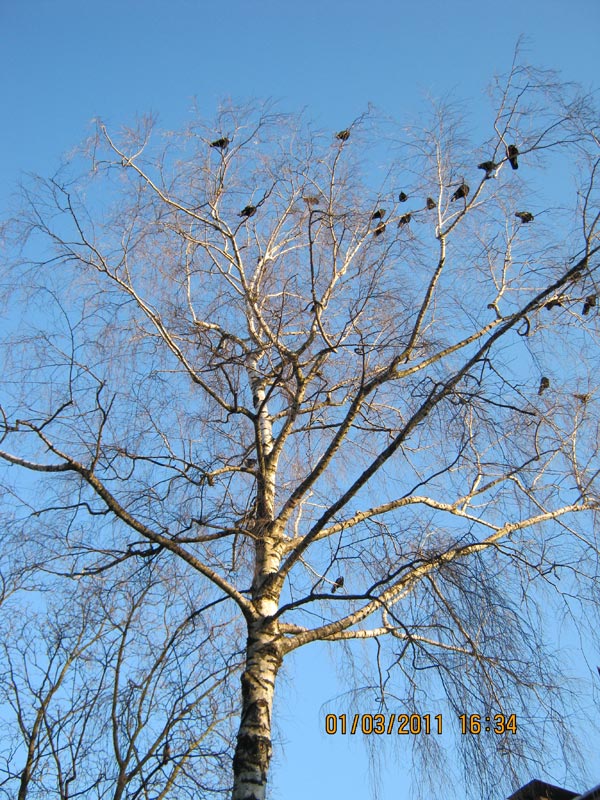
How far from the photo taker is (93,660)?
6.64m

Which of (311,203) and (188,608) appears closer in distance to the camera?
(188,608)

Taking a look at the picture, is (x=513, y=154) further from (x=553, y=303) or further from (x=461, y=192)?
(x=553, y=303)

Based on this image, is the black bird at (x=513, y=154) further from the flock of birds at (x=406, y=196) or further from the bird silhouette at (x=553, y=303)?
the bird silhouette at (x=553, y=303)

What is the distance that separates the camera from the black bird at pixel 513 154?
5.32 metres

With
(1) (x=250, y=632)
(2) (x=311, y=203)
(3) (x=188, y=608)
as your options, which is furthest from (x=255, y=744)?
(2) (x=311, y=203)

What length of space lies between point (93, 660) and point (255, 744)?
10.0 ft

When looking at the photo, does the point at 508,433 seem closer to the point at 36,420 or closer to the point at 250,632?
the point at 250,632

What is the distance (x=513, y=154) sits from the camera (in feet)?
17.5

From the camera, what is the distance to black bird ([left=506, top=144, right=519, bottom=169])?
5.32m
